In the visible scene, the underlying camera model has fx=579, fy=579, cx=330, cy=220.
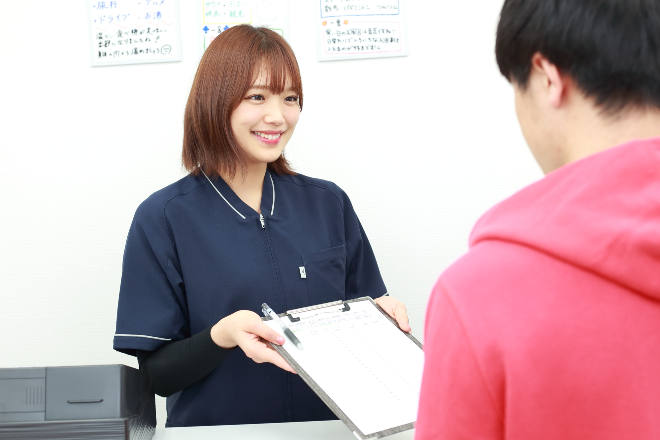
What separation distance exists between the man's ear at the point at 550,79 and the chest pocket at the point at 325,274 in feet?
2.79

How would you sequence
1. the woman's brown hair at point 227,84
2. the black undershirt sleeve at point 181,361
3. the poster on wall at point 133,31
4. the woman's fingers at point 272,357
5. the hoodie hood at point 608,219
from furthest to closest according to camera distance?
the poster on wall at point 133,31, the woman's brown hair at point 227,84, the black undershirt sleeve at point 181,361, the woman's fingers at point 272,357, the hoodie hood at point 608,219

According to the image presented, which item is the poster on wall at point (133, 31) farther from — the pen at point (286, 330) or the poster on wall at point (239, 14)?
the pen at point (286, 330)

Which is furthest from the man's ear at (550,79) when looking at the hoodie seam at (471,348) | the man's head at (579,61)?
the hoodie seam at (471,348)

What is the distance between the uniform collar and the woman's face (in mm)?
91

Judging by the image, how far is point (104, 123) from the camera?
1.73 metres

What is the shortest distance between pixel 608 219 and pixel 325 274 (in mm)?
925

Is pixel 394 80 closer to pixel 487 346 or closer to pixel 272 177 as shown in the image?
pixel 272 177

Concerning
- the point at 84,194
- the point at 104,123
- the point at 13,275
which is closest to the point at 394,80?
the point at 104,123

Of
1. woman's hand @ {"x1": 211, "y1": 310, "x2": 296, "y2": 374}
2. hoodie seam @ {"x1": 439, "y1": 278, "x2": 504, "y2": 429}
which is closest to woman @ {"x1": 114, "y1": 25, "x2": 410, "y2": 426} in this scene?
woman's hand @ {"x1": 211, "y1": 310, "x2": 296, "y2": 374}

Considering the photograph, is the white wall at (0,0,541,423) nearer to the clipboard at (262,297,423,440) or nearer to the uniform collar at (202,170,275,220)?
the uniform collar at (202,170,275,220)

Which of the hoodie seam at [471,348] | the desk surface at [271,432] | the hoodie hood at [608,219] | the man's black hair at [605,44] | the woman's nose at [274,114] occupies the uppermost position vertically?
the man's black hair at [605,44]

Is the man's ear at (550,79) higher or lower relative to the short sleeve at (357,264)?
higher

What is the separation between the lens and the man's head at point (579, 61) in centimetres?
51

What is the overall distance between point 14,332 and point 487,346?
172 cm
